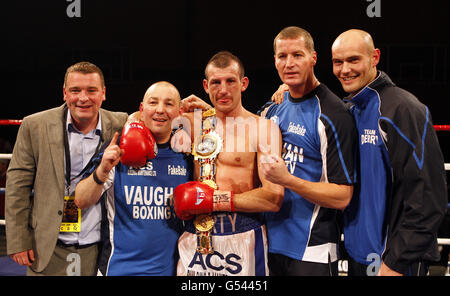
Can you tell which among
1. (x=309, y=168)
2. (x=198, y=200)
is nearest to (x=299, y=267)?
(x=309, y=168)

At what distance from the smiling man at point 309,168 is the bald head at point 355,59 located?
11 cm

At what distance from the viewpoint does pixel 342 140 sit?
65.1 inches

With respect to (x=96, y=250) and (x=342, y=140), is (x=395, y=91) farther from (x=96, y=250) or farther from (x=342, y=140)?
(x=96, y=250)

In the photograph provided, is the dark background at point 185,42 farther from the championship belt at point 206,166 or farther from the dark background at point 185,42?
the championship belt at point 206,166

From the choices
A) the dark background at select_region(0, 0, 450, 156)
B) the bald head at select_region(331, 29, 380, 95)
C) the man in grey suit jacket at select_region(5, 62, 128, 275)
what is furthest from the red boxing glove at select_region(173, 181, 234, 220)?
the dark background at select_region(0, 0, 450, 156)

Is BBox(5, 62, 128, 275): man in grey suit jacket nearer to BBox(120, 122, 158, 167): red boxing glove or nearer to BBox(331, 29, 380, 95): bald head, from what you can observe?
BBox(120, 122, 158, 167): red boxing glove

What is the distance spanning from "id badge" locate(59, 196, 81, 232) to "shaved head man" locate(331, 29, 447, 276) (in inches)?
49.1

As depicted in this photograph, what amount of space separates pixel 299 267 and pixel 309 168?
0.43m

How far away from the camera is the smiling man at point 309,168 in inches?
64.8

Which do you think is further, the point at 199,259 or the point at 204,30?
the point at 204,30

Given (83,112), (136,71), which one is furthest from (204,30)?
(83,112)
